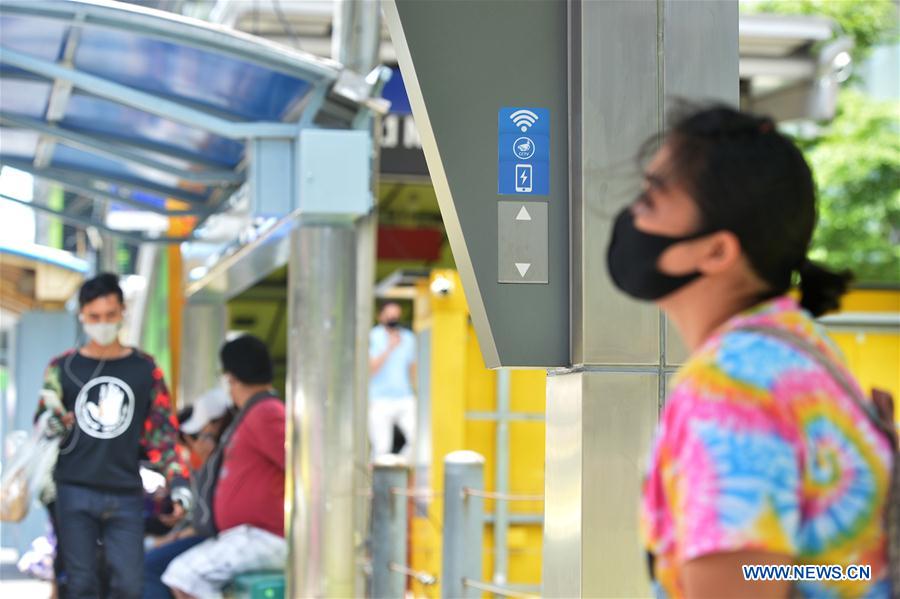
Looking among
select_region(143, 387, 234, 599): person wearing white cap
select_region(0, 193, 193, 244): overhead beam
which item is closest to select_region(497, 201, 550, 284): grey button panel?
select_region(143, 387, 234, 599): person wearing white cap

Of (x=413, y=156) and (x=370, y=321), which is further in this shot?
(x=413, y=156)

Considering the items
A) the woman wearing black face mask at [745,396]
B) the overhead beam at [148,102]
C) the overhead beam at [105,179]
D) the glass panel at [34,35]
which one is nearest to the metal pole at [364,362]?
the overhead beam at [105,179]

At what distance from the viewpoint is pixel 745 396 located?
213cm

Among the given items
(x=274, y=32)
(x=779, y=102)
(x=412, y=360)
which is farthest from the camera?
(x=779, y=102)

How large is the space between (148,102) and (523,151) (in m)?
4.20

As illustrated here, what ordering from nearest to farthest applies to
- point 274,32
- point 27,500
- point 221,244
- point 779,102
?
point 27,500, point 221,244, point 274,32, point 779,102

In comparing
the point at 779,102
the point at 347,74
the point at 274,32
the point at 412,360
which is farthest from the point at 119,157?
the point at 779,102

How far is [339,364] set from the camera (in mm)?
8258

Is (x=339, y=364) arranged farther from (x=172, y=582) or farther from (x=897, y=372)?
(x=897, y=372)

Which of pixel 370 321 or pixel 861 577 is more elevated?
pixel 370 321

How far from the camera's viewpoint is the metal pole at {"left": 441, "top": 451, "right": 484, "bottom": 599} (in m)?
8.20

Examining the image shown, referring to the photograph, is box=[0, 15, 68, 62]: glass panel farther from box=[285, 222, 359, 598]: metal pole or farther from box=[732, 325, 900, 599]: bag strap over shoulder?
box=[732, 325, 900, 599]: bag strap over shoulder

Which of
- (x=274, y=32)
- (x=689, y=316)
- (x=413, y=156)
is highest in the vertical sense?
(x=274, y=32)

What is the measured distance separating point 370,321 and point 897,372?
14.8 ft
